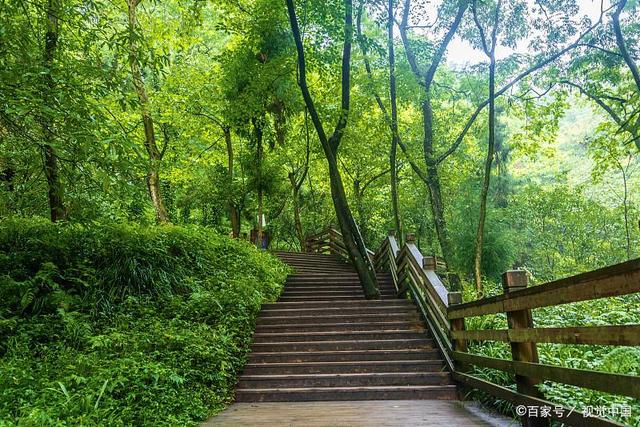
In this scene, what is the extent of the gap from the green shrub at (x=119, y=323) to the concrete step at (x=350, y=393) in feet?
1.29

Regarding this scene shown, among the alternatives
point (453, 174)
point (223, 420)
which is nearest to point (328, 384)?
point (223, 420)

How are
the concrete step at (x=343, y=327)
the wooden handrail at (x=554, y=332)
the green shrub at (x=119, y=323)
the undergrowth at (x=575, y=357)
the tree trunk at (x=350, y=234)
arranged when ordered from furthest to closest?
the tree trunk at (x=350, y=234), the concrete step at (x=343, y=327), the green shrub at (x=119, y=323), the undergrowth at (x=575, y=357), the wooden handrail at (x=554, y=332)

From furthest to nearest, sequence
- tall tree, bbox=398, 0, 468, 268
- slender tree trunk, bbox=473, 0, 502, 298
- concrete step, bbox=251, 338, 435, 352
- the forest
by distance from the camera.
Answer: tall tree, bbox=398, 0, 468, 268 < slender tree trunk, bbox=473, 0, 502, 298 < concrete step, bbox=251, 338, 435, 352 < the forest

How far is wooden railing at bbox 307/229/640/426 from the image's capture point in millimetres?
2227

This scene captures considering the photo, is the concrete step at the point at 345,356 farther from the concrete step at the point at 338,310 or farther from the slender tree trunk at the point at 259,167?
the slender tree trunk at the point at 259,167

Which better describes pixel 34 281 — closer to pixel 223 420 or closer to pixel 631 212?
pixel 223 420

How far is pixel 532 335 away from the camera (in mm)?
3160

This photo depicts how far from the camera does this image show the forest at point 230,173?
4551 millimetres

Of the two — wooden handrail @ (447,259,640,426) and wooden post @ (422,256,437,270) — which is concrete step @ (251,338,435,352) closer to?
wooden post @ (422,256,437,270)

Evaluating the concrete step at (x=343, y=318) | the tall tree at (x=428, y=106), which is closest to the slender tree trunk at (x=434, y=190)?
the tall tree at (x=428, y=106)

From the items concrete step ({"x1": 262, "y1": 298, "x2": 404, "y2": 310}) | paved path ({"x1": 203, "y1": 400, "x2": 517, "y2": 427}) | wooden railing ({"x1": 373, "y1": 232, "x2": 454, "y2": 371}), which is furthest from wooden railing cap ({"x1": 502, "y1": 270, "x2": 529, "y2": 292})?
concrete step ({"x1": 262, "y1": 298, "x2": 404, "y2": 310})

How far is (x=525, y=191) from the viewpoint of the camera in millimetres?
16875

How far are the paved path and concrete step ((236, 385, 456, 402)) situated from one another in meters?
0.14

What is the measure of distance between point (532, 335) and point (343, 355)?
128 inches
